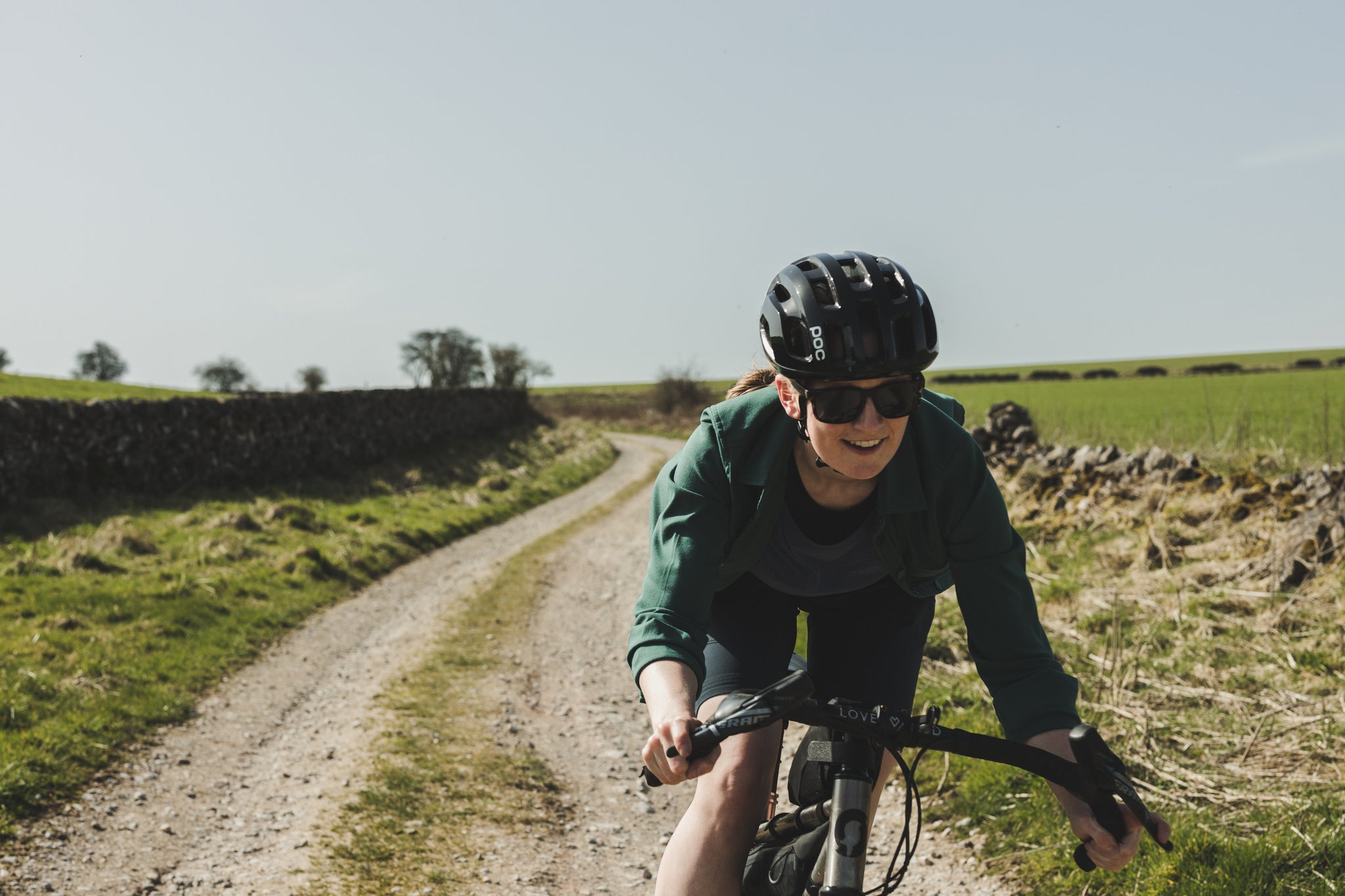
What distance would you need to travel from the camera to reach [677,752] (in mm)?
1939

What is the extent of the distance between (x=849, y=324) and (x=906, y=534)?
64 centimetres

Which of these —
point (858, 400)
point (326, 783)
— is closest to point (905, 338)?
point (858, 400)

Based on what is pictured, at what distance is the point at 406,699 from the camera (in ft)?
26.4

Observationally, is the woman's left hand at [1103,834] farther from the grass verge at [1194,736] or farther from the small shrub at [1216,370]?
the small shrub at [1216,370]

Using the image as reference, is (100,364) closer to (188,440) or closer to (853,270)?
(188,440)

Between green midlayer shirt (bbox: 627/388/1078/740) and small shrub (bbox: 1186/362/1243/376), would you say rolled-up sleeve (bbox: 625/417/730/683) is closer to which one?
green midlayer shirt (bbox: 627/388/1078/740)

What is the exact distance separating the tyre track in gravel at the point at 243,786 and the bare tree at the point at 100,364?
265ft

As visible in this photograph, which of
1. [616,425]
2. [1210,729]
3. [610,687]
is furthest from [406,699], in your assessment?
[616,425]

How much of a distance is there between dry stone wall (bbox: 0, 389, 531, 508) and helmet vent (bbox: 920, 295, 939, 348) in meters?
15.3

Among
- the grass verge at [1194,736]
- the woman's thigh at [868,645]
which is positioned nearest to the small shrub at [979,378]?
the grass verge at [1194,736]

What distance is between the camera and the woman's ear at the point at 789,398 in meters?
2.65

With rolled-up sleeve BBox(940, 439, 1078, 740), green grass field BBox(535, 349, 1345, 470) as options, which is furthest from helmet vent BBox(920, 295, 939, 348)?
green grass field BBox(535, 349, 1345, 470)

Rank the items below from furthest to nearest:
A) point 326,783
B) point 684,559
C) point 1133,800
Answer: point 326,783 → point 684,559 → point 1133,800

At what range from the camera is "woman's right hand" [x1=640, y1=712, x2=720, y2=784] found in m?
1.93
